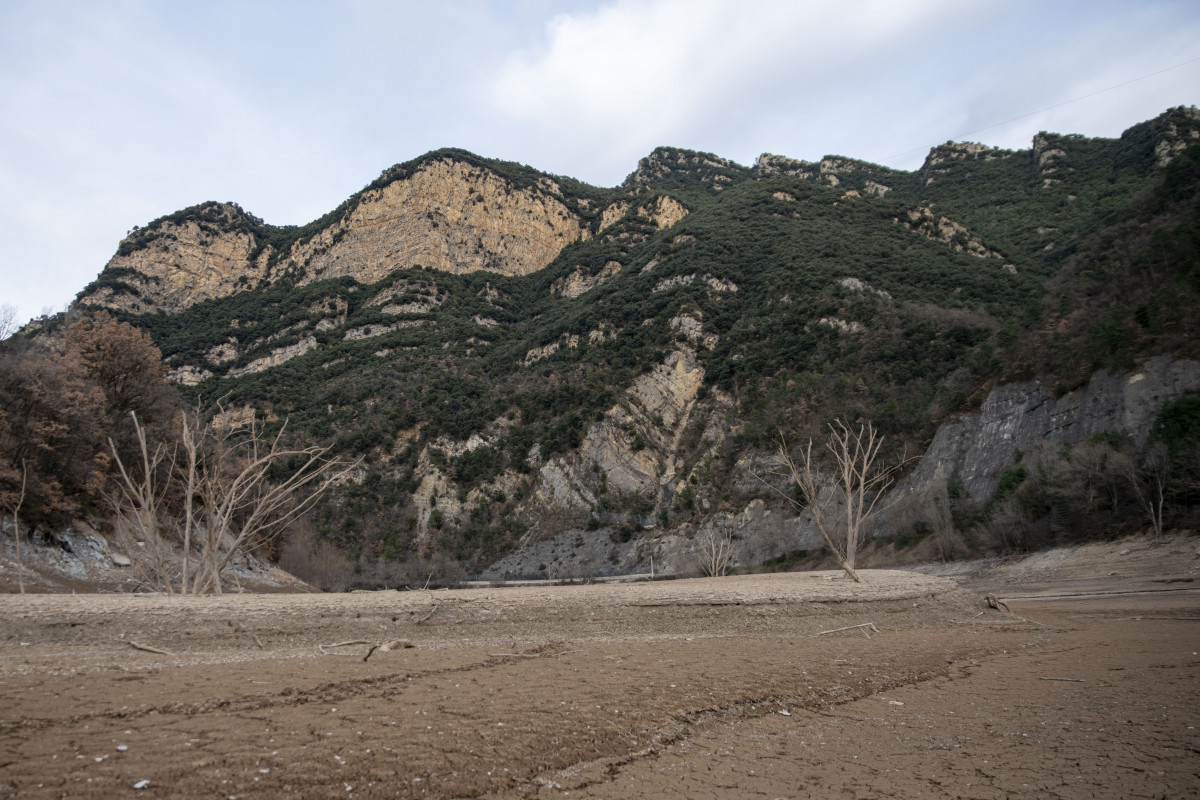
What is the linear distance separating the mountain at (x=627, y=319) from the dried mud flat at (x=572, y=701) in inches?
1161

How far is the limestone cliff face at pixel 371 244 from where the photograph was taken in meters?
Answer: 97.1

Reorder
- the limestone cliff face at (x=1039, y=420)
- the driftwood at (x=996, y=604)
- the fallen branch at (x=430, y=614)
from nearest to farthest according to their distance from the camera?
the fallen branch at (x=430, y=614) → the driftwood at (x=996, y=604) → the limestone cliff face at (x=1039, y=420)

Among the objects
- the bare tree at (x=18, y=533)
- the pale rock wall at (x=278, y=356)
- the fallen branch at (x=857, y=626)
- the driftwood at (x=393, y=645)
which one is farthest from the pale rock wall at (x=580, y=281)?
the driftwood at (x=393, y=645)

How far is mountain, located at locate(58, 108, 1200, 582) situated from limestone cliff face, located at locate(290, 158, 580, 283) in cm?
48

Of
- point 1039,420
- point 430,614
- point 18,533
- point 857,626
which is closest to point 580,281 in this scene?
point 1039,420

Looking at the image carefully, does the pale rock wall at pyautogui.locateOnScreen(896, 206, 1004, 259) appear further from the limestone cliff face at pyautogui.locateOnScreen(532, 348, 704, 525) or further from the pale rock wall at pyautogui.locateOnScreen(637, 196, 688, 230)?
the limestone cliff face at pyautogui.locateOnScreen(532, 348, 704, 525)

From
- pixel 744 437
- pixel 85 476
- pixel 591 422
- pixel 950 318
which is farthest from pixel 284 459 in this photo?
→ pixel 950 318

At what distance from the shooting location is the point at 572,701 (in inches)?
249

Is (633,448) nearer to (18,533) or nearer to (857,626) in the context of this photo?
(857,626)

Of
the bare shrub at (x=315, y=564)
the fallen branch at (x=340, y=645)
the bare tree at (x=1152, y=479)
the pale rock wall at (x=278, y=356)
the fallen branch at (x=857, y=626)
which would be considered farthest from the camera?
the pale rock wall at (x=278, y=356)

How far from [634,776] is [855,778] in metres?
1.69

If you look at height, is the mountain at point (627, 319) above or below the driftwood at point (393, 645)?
above

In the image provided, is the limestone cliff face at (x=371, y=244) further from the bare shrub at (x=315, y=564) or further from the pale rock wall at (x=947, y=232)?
the pale rock wall at (x=947, y=232)

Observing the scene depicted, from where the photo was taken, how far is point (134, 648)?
8.23 m
